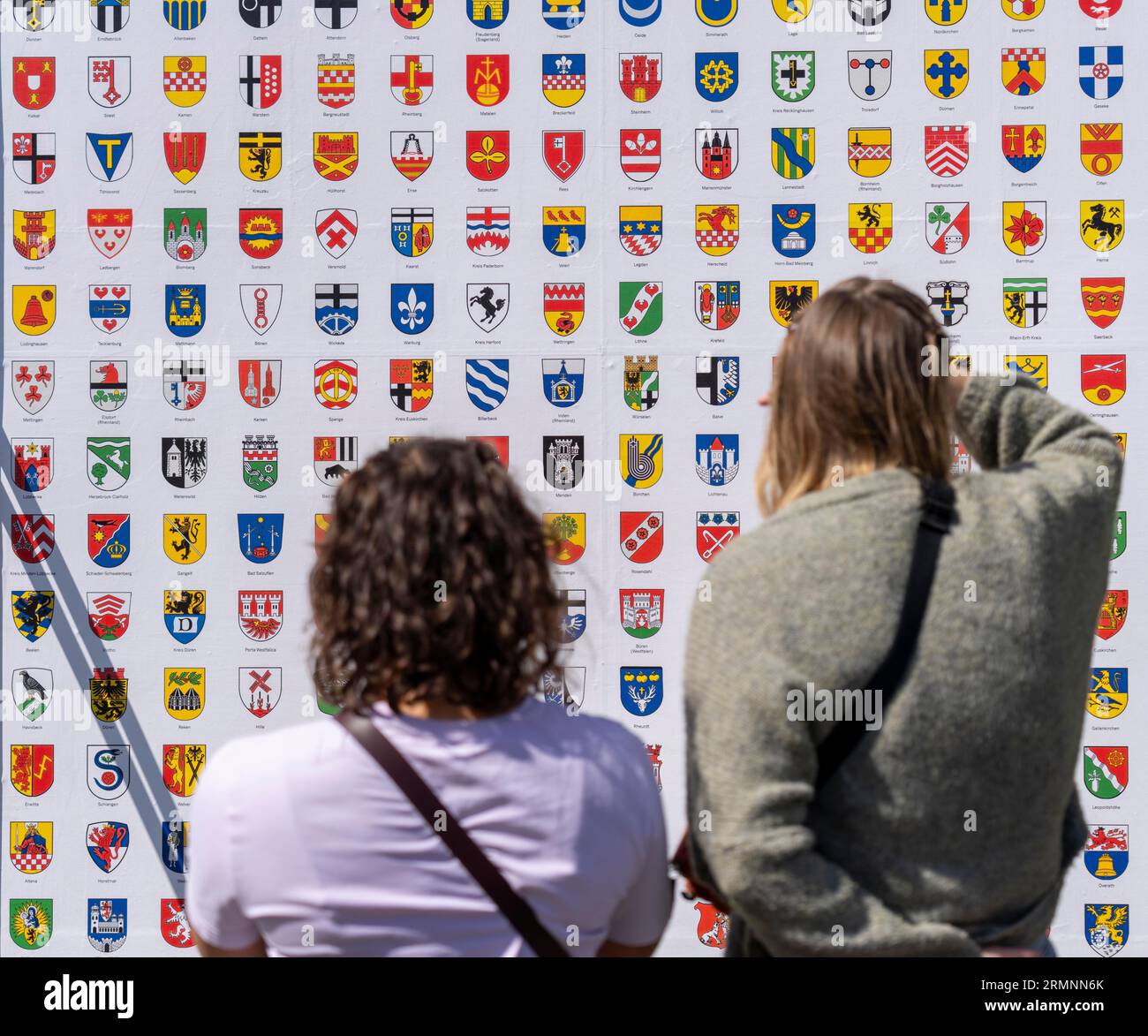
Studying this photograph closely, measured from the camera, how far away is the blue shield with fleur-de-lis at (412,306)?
8.39 feet

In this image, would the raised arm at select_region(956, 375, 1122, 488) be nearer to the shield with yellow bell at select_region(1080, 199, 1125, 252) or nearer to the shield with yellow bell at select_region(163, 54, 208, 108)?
the shield with yellow bell at select_region(1080, 199, 1125, 252)

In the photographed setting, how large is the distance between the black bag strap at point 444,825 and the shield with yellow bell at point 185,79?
203cm

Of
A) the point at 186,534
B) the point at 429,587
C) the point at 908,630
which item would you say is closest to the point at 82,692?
the point at 186,534

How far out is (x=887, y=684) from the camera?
120cm

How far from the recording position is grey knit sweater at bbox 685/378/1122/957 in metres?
1.18

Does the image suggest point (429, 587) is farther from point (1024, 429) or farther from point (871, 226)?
point (871, 226)

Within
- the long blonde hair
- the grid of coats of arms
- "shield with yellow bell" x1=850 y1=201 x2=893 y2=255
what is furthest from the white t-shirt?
"shield with yellow bell" x1=850 y1=201 x2=893 y2=255

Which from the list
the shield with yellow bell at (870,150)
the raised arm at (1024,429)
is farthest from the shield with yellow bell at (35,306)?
the raised arm at (1024,429)

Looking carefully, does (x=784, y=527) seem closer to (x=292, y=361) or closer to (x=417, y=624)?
(x=417, y=624)

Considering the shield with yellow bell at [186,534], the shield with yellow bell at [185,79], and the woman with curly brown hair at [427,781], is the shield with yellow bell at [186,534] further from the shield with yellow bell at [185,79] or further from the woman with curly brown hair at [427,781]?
the woman with curly brown hair at [427,781]

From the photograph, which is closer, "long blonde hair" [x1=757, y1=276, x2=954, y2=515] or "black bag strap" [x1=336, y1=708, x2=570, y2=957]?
"black bag strap" [x1=336, y1=708, x2=570, y2=957]

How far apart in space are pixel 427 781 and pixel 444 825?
0.17 feet

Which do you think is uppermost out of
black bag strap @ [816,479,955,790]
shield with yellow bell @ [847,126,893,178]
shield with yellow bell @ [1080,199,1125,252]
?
shield with yellow bell @ [847,126,893,178]

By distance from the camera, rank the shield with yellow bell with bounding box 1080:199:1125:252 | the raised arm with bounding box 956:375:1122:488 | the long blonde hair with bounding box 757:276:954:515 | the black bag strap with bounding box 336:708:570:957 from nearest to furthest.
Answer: the black bag strap with bounding box 336:708:570:957 → the long blonde hair with bounding box 757:276:954:515 → the raised arm with bounding box 956:375:1122:488 → the shield with yellow bell with bounding box 1080:199:1125:252
